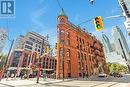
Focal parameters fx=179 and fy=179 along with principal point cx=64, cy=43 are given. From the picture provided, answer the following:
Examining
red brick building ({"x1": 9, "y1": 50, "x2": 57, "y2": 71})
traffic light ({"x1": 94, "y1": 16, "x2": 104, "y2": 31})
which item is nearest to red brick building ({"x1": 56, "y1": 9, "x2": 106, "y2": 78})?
red brick building ({"x1": 9, "y1": 50, "x2": 57, "y2": 71})

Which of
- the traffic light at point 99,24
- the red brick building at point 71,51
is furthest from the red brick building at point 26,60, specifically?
the traffic light at point 99,24

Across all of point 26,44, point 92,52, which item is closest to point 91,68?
point 92,52

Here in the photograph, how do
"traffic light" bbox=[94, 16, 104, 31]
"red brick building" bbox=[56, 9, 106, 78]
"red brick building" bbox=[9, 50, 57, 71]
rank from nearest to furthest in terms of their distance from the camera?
"traffic light" bbox=[94, 16, 104, 31], "red brick building" bbox=[56, 9, 106, 78], "red brick building" bbox=[9, 50, 57, 71]

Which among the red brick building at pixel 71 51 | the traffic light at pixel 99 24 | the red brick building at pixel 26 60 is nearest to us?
the traffic light at pixel 99 24

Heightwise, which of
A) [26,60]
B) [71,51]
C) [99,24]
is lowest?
[99,24]

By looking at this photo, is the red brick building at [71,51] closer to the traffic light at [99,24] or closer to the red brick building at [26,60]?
the red brick building at [26,60]

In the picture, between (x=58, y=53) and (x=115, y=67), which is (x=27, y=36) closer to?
(x=58, y=53)

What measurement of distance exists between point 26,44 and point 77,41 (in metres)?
39.4

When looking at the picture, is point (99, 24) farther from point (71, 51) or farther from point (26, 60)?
point (26, 60)

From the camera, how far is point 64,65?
44.8 metres

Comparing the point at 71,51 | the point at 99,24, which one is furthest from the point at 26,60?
the point at 99,24

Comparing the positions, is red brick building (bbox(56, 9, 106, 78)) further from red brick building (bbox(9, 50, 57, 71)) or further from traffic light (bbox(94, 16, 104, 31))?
traffic light (bbox(94, 16, 104, 31))

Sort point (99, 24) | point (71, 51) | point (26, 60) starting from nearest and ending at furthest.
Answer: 1. point (99, 24)
2. point (71, 51)
3. point (26, 60)

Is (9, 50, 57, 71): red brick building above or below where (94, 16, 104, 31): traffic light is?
above
